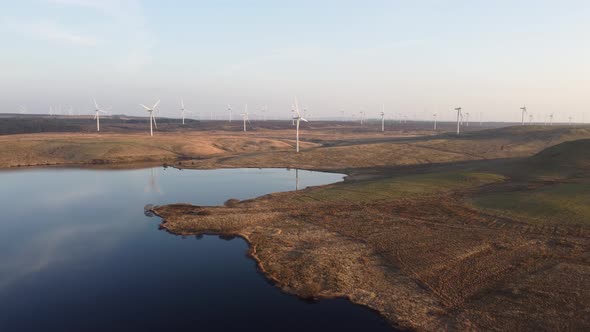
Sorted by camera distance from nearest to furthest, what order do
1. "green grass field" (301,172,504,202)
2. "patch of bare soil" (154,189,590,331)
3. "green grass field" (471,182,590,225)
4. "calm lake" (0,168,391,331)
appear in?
"patch of bare soil" (154,189,590,331)
"calm lake" (0,168,391,331)
"green grass field" (471,182,590,225)
"green grass field" (301,172,504,202)

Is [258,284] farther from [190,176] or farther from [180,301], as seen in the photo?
[190,176]

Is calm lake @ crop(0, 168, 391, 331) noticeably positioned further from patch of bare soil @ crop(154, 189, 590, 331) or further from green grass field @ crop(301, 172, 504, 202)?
green grass field @ crop(301, 172, 504, 202)

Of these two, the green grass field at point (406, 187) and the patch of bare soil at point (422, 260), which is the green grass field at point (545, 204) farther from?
the green grass field at point (406, 187)

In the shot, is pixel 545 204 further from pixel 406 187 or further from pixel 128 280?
pixel 128 280

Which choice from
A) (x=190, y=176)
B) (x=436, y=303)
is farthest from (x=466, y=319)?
(x=190, y=176)

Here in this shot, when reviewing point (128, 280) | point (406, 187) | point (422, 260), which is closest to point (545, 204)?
point (406, 187)

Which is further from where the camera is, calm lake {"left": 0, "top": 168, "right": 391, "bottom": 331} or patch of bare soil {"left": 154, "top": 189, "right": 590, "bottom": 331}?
calm lake {"left": 0, "top": 168, "right": 391, "bottom": 331}

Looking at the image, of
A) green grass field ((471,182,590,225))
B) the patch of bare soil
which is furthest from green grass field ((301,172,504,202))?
green grass field ((471,182,590,225))

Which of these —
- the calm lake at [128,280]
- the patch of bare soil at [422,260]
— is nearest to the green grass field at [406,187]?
the patch of bare soil at [422,260]

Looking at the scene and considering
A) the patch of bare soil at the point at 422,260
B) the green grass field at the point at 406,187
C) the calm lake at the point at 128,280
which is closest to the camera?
the patch of bare soil at the point at 422,260

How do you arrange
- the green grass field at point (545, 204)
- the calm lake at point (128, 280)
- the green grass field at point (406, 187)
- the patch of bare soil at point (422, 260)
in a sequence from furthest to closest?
the green grass field at point (406, 187), the green grass field at point (545, 204), the calm lake at point (128, 280), the patch of bare soil at point (422, 260)
